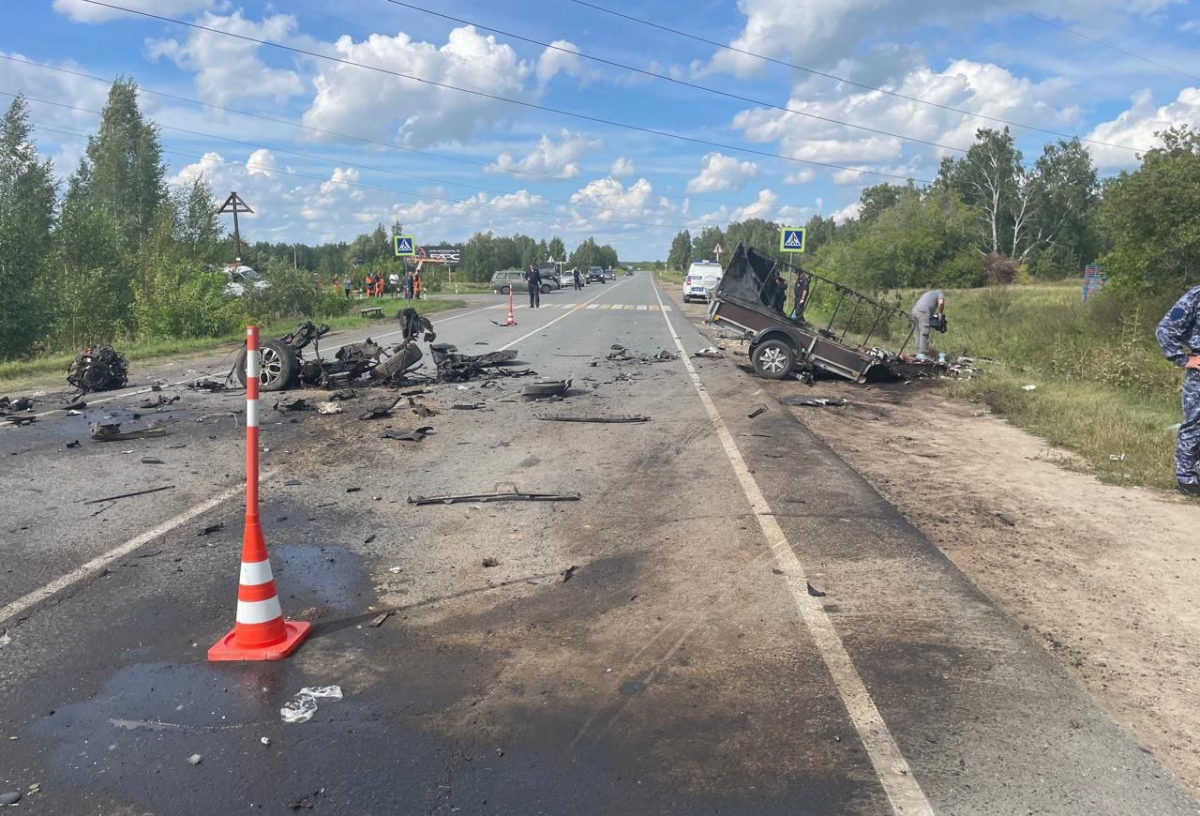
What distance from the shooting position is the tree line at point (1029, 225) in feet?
65.5

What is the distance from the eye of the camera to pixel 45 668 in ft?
12.2

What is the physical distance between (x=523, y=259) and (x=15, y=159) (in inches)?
4117

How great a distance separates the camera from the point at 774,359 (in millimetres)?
14391

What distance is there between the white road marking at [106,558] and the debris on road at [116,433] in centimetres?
278

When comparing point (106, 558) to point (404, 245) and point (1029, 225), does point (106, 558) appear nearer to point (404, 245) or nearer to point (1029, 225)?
point (404, 245)

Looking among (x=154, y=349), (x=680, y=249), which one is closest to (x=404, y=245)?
(x=154, y=349)

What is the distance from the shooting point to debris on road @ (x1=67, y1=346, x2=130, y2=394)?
12.2 m

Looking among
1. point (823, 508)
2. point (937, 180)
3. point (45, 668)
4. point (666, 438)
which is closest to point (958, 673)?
point (823, 508)

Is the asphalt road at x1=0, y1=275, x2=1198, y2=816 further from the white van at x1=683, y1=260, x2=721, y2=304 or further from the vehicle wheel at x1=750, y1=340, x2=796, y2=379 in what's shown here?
the white van at x1=683, y1=260, x2=721, y2=304

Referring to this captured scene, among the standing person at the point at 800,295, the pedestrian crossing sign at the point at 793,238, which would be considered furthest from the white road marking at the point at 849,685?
the pedestrian crossing sign at the point at 793,238

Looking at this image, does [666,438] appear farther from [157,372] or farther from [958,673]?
[157,372]

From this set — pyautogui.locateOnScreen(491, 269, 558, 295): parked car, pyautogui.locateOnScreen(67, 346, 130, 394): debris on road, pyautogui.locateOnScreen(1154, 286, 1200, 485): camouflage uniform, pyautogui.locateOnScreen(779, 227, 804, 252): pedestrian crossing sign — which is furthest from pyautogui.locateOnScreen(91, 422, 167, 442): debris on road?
pyautogui.locateOnScreen(491, 269, 558, 295): parked car

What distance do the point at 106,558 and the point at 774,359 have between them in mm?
11221

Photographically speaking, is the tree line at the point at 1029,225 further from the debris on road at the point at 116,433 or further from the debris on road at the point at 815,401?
the debris on road at the point at 116,433
